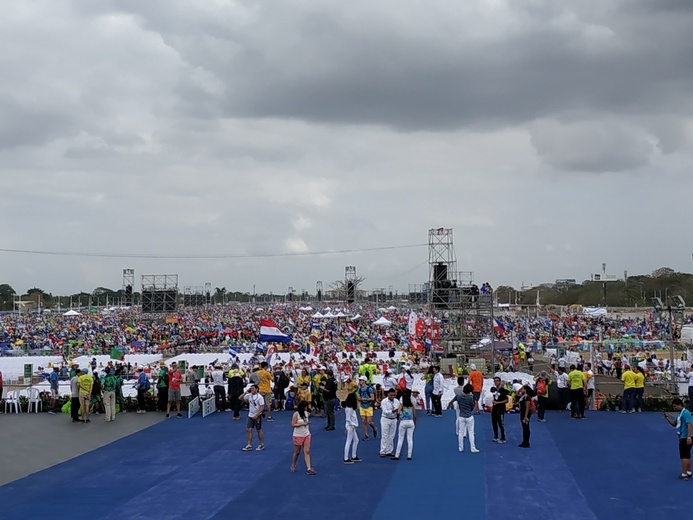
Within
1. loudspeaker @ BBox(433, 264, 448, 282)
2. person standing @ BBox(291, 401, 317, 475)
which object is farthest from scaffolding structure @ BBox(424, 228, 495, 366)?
person standing @ BBox(291, 401, 317, 475)

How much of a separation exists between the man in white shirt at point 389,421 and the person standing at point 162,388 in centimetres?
778

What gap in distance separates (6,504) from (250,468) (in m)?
4.02

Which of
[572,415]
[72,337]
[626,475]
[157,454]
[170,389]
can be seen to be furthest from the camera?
[72,337]

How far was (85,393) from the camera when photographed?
1703 centimetres

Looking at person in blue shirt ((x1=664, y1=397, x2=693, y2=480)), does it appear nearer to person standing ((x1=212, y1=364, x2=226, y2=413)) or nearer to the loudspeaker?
person standing ((x1=212, y1=364, x2=226, y2=413))

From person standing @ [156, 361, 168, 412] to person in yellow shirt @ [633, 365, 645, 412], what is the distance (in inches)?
494

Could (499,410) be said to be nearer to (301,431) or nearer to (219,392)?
(301,431)

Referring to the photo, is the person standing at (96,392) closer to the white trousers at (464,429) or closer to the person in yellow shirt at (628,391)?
the white trousers at (464,429)

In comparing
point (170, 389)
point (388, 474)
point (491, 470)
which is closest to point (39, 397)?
point (170, 389)

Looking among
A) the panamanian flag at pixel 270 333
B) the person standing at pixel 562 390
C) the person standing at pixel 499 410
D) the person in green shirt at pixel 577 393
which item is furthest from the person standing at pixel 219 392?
the person in green shirt at pixel 577 393

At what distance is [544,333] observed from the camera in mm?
51312

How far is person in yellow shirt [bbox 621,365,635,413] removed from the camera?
55.8ft

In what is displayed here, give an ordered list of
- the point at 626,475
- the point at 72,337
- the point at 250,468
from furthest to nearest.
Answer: the point at 72,337 < the point at 250,468 < the point at 626,475

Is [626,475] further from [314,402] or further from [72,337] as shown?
[72,337]
